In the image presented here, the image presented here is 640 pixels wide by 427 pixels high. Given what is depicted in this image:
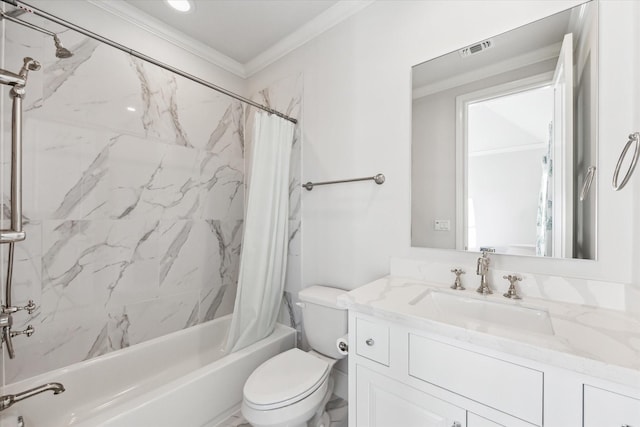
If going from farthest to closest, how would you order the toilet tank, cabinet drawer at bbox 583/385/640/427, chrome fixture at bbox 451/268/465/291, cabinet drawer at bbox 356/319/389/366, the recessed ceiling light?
the recessed ceiling light
the toilet tank
chrome fixture at bbox 451/268/465/291
cabinet drawer at bbox 356/319/389/366
cabinet drawer at bbox 583/385/640/427

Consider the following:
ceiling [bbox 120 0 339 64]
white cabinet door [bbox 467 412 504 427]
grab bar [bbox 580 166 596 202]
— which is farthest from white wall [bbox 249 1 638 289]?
white cabinet door [bbox 467 412 504 427]

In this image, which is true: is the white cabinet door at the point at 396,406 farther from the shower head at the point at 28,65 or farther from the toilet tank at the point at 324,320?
the shower head at the point at 28,65

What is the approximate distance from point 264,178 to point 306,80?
798mm

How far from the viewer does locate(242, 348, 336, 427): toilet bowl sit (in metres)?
1.14

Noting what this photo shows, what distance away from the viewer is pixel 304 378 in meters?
1.29

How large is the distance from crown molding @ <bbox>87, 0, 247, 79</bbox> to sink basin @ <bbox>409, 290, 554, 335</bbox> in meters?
2.31

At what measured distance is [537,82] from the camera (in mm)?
1104

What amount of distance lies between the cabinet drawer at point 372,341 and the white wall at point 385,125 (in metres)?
0.55

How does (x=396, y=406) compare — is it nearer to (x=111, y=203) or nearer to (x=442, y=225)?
(x=442, y=225)

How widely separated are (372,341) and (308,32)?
198 cm

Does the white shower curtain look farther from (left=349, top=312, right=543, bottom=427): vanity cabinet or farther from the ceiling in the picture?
(left=349, top=312, right=543, bottom=427): vanity cabinet

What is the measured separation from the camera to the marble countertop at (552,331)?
61 centimetres

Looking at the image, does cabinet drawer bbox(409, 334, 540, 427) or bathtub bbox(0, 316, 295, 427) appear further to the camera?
bathtub bbox(0, 316, 295, 427)

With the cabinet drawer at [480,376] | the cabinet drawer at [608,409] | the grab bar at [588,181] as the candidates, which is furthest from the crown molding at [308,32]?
the cabinet drawer at [608,409]
